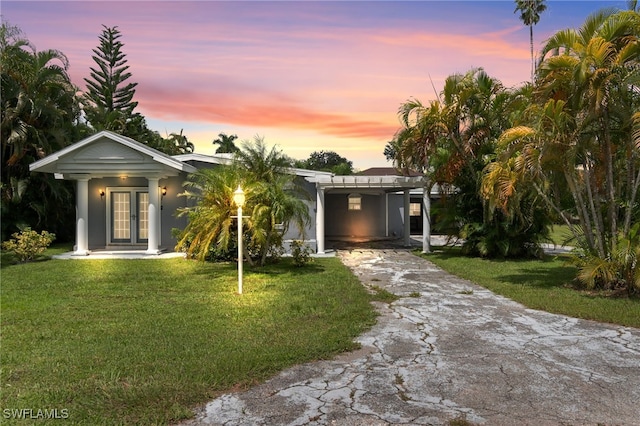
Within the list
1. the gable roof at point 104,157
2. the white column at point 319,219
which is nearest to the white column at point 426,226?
the white column at point 319,219

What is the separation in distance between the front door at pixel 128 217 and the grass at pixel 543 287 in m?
10.2

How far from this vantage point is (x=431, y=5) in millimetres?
10812

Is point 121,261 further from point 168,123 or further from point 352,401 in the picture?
point 168,123

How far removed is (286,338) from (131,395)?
2.16 meters

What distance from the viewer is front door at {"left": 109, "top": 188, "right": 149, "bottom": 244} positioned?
16391mm

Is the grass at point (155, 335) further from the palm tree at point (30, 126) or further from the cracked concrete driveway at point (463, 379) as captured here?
the palm tree at point (30, 126)

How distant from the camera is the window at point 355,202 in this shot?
906 inches

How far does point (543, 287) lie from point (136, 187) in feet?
43.8

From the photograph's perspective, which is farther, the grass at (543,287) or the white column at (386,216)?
A: the white column at (386,216)

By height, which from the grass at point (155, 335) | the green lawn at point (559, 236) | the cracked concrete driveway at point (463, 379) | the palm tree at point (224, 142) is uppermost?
the palm tree at point (224, 142)

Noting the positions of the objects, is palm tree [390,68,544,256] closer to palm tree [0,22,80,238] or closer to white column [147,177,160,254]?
white column [147,177,160,254]

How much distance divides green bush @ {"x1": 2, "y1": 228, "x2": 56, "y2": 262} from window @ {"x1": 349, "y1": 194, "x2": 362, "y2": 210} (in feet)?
44.2

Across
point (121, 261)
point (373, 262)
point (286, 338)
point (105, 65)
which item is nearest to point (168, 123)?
point (105, 65)

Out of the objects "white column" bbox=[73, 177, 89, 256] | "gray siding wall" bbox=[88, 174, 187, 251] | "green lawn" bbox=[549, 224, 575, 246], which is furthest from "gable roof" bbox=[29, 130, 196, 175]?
"green lawn" bbox=[549, 224, 575, 246]
